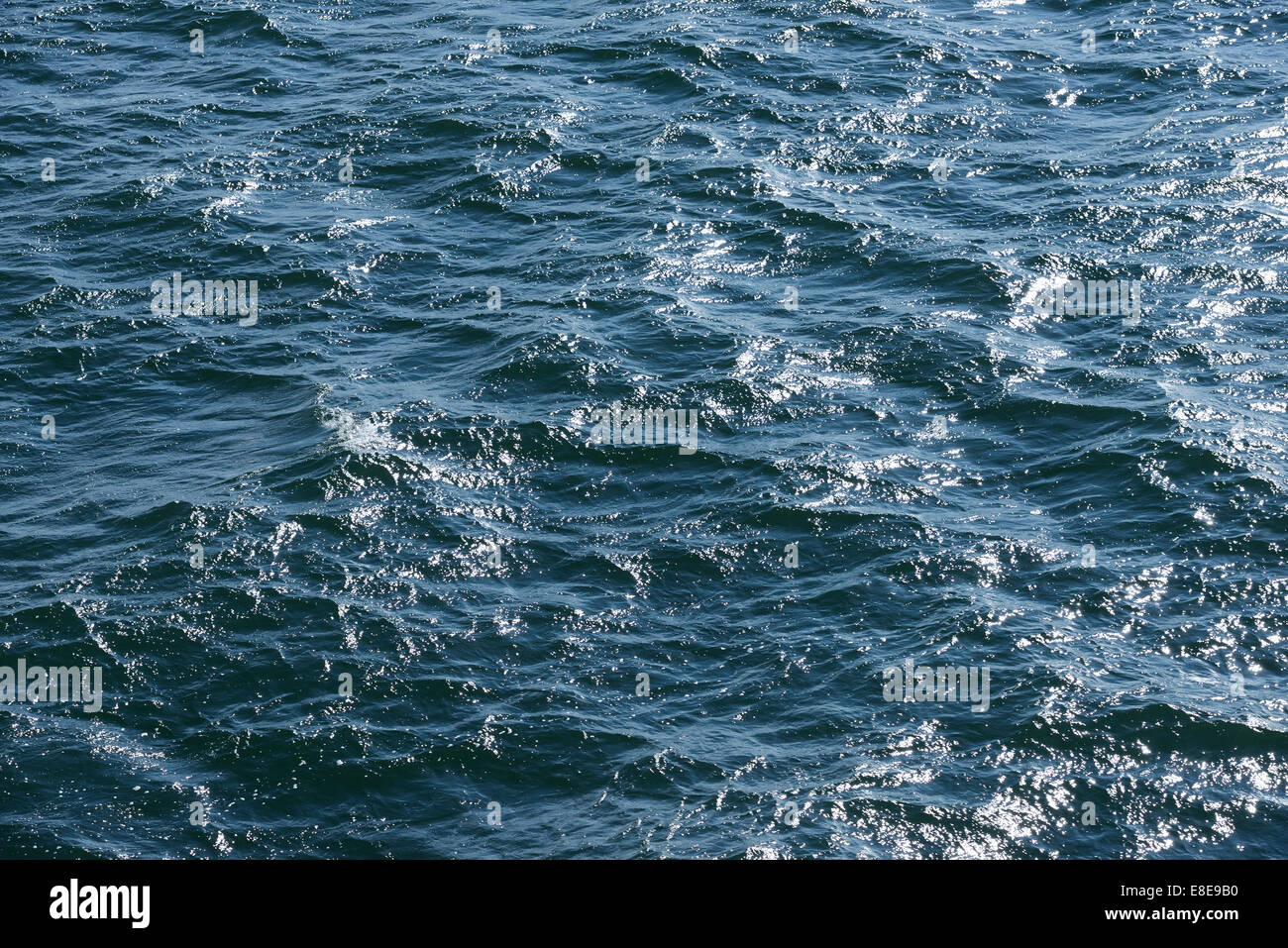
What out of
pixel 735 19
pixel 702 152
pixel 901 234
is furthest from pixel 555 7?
pixel 901 234

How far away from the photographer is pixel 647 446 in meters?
38.8

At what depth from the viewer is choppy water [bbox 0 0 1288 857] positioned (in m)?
29.5

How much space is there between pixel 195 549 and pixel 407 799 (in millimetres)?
9270

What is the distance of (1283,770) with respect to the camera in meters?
29.4

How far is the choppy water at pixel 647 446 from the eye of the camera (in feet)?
96.8

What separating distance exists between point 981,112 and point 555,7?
18.1 metres

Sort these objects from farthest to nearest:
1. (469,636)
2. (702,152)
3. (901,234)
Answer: (702,152), (901,234), (469,636)

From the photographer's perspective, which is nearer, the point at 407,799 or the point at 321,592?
the point at 407,799

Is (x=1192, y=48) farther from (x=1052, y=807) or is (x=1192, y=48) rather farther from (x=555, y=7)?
(x=1052, y=807)

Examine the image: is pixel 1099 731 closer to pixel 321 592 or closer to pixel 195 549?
pixel 321 592

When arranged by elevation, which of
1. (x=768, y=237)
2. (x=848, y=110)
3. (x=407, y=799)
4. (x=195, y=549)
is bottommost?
(x=407, y=799)

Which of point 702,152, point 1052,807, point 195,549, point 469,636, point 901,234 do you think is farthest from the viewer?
point 702,152

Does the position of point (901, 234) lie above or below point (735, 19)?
below

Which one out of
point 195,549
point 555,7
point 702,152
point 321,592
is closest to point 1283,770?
point 321,592
